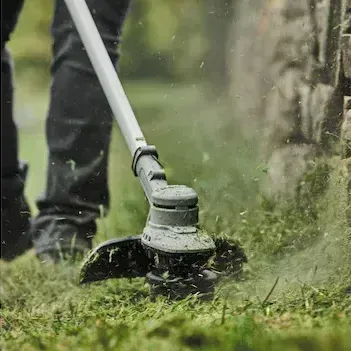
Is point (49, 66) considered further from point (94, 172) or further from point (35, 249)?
point (35, 249)

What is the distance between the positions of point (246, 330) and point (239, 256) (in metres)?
A: 0.68

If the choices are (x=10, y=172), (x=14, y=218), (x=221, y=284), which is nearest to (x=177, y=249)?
(x=221, y=284)

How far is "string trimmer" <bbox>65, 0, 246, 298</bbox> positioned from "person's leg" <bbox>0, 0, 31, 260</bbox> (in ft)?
2.79

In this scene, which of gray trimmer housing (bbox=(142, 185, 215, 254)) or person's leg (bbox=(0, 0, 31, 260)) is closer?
gray trimmer housing (bbox=(142, 185, 215, 254))

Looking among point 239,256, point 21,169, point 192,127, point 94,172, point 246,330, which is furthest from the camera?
point 21,169

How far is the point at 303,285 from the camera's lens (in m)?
1.76

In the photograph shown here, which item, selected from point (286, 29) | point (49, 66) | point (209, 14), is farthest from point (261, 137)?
point (49, 66)

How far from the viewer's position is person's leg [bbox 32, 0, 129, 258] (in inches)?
101

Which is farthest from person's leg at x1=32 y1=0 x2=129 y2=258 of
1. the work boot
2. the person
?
the work boot

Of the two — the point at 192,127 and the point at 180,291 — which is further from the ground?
the point at 192,127

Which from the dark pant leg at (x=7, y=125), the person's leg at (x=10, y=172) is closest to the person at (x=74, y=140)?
the person's leg at (x=10, y=172)

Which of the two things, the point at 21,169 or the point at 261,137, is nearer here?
the point at 261,137

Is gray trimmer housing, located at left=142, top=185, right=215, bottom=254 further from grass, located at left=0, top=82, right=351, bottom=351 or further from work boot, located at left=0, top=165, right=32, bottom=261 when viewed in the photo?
work boot, located at left=0, top=165, right=32, bottom=261

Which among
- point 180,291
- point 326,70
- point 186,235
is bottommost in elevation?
point 180,291
